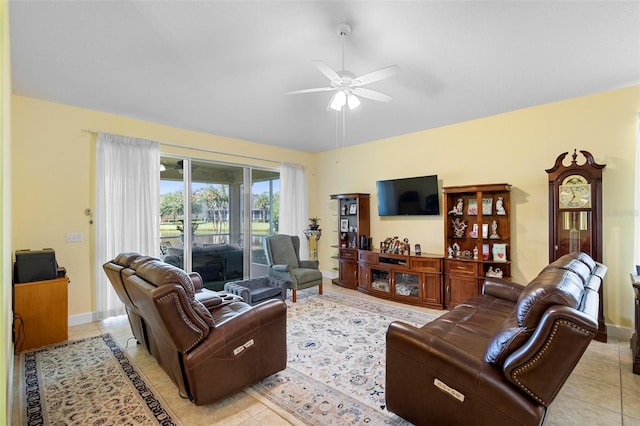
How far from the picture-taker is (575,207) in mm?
3529

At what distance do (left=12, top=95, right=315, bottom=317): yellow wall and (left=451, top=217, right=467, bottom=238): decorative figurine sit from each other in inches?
199

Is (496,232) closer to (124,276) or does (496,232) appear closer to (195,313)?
(195,313)

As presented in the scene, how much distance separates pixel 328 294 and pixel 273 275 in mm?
1034

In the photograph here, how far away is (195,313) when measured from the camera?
2.11 m

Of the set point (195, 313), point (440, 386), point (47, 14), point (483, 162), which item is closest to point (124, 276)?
point (195, 313)

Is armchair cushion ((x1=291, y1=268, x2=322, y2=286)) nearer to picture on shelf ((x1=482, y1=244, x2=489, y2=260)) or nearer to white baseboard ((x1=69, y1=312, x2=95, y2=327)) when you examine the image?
picture on shelf ((x1=482, y1=244, x2=489, y2=260))

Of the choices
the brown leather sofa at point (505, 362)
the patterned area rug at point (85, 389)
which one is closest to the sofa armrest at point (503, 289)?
the brown leather sofa at point (505, 362)

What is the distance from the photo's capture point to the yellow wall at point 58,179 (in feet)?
11.8

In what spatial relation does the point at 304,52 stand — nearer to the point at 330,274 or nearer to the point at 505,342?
the point at 505,342

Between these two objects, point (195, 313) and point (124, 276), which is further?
point (124, 276)

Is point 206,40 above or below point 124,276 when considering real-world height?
above

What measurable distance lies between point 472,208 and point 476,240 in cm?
47

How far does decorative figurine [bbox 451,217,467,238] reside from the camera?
15.0ft

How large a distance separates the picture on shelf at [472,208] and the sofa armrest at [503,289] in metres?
1.35
